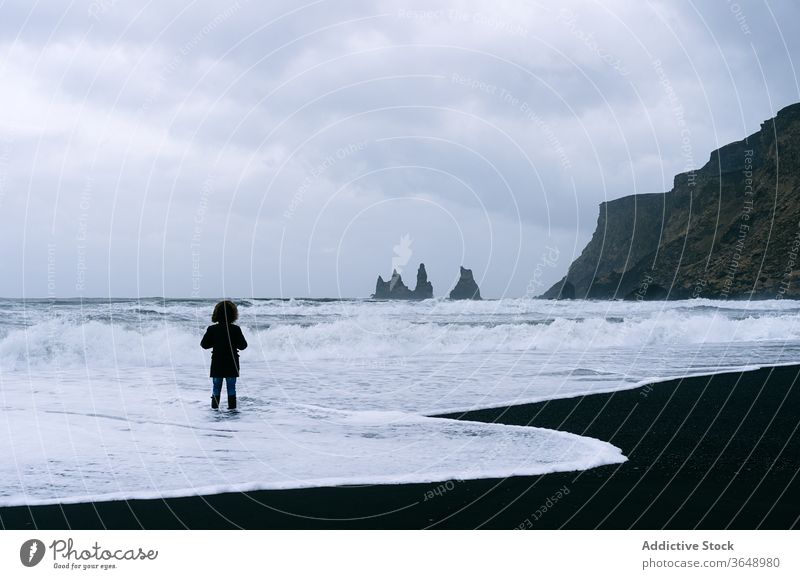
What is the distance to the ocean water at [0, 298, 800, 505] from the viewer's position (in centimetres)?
678

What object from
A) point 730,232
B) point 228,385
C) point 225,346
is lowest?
point 228,385

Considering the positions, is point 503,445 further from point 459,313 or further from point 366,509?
point 459,313

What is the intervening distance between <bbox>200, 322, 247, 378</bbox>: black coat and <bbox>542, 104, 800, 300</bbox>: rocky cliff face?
1636 inches

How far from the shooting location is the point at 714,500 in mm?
5703

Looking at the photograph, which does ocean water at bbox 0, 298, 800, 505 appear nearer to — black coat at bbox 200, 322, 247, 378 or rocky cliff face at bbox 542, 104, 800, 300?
black coat at bbox 200, 322, 247, 378

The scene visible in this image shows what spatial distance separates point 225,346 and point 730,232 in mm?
78965

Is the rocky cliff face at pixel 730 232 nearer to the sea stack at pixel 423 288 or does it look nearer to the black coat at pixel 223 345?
the sea stack at pixel 423 288

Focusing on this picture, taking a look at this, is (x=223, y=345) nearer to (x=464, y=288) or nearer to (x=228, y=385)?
(x=228, y=385)

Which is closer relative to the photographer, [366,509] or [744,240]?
[366,509]

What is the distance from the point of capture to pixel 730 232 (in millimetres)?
76188

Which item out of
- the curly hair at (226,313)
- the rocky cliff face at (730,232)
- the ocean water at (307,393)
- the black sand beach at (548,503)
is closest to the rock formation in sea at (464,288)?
the rocky cliff face at (730,232)

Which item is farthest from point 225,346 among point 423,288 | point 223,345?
point 423,288

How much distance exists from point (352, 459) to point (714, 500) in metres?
3.75

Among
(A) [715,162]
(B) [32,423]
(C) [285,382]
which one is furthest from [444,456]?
(A) [715,162]
